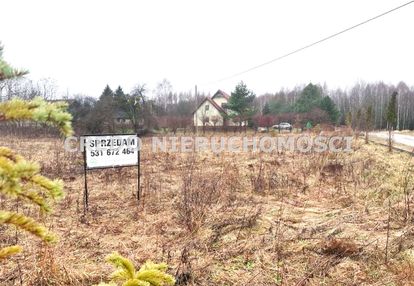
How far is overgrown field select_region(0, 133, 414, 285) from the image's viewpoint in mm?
3430

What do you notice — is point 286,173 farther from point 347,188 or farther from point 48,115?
point 48,115

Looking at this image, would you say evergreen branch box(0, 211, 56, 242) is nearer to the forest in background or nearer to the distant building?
the forest in background

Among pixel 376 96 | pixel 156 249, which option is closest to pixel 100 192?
pixel 156 249

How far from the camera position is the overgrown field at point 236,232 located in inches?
135

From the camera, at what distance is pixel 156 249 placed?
13.4 ft

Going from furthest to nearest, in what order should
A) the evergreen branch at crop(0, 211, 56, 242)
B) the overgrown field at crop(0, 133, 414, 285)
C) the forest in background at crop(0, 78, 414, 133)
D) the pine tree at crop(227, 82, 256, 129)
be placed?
1. the pine tree at crop(227, 82, 256, 129)
2. the forest in background at crop(0, 78, 414, 133)
3. the overgrown field at crop(0, 133, 414, 285)
4. the evergreen branch at crop(0, 211, 56, 242)

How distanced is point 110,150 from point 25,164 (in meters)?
5.66

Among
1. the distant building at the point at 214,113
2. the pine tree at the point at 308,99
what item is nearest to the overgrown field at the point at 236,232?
the distant building at the point at 214,113

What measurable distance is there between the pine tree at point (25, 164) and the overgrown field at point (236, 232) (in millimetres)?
2554

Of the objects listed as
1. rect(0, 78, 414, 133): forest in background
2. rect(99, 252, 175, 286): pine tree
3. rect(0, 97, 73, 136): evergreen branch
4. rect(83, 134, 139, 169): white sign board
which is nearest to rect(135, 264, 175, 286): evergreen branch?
rect(99, 252, 175, 286): pine tree

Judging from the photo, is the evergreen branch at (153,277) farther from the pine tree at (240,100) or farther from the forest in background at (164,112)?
the pine tree at (240,100)

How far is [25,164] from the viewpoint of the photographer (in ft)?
2.77

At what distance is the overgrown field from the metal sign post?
0.75m

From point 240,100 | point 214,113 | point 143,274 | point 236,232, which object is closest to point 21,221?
point 143,274
